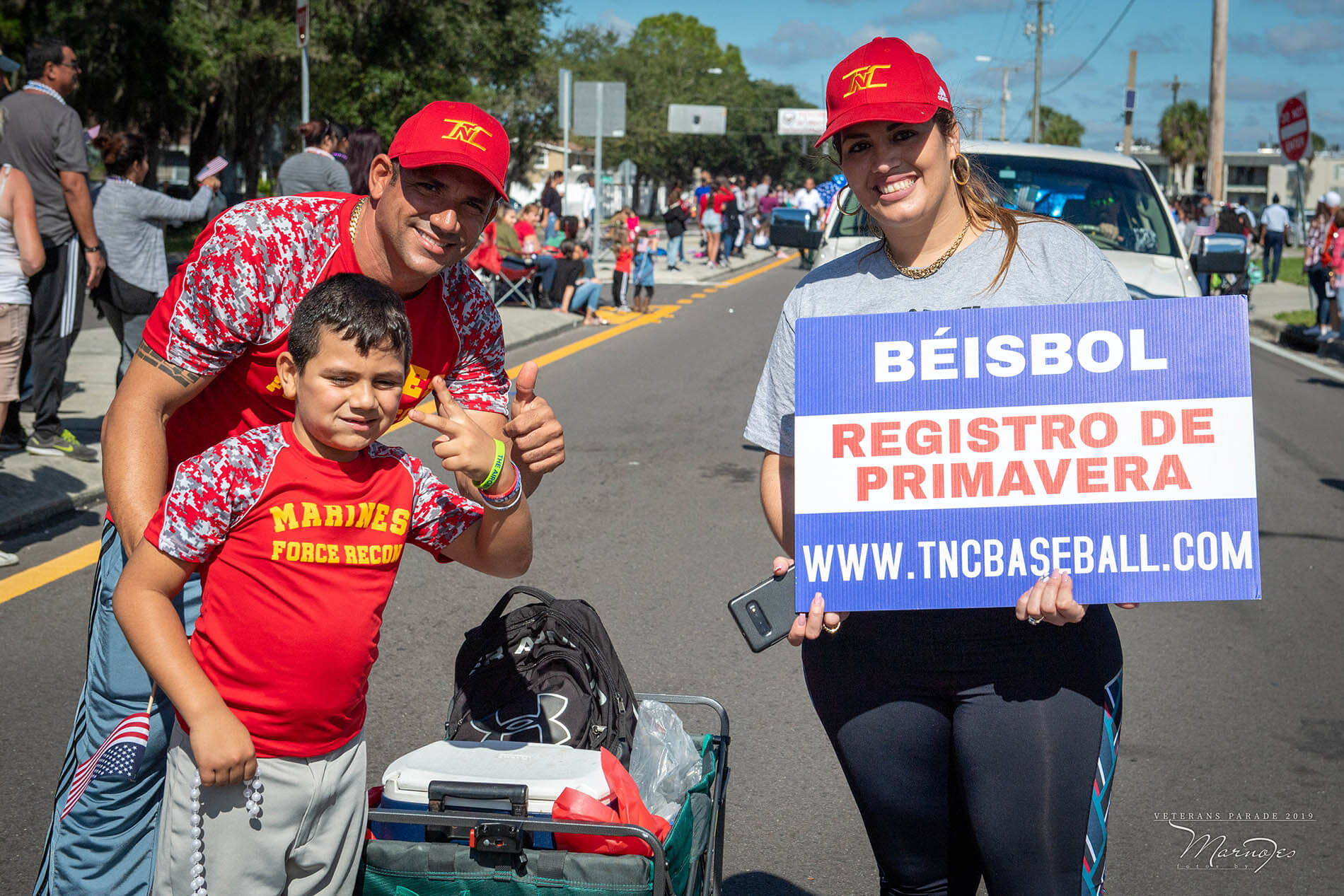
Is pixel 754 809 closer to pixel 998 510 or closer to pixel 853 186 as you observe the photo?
pixel 998 510

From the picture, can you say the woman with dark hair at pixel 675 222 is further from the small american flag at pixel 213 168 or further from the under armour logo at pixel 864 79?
the under armour logo at pixel 864 79

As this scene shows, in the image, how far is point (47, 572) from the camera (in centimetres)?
599

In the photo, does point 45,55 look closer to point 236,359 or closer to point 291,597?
point 236,359

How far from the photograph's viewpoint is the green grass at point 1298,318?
1925 cm

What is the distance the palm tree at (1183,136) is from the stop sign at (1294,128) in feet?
260

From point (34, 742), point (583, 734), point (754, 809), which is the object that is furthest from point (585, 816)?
point (34, 742)

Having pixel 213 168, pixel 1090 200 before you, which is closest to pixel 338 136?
pixel 213 168

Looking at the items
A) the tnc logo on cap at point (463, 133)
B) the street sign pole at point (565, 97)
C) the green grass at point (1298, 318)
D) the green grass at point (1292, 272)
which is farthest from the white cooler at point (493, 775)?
the green grass at point (1292, 272)

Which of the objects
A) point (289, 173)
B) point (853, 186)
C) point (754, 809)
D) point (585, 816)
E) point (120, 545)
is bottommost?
point (754, 809)

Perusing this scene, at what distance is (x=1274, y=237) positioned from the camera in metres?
28.0

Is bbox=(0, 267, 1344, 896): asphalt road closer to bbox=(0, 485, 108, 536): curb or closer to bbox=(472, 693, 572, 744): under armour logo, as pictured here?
bbox=(0, 485, 108, 536): curb

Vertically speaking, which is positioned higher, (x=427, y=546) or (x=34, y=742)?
(x=427, y=546)

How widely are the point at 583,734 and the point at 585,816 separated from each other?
1.52 ft

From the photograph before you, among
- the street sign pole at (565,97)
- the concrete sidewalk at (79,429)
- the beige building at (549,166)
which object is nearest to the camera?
the concrete sidewalk at (79,429)
